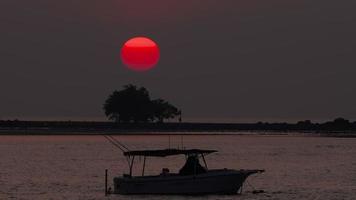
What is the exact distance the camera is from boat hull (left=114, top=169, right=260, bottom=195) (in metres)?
58.1

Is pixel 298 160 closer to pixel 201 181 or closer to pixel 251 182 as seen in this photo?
pixel 251 182

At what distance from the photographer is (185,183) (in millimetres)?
58094

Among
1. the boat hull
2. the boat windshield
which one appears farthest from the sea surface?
the boat windshield

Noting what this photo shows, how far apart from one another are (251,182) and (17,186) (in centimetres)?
1802

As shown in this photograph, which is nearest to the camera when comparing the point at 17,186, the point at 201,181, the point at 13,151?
the point at 201,181

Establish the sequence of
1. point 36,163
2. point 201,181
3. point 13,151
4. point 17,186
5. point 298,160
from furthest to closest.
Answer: point 13,151
point 298,160
point 36,163
point 17,186
point 201,181

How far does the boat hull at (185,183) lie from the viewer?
58.1 metres

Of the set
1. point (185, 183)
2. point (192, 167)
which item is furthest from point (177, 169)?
point (185, 183)

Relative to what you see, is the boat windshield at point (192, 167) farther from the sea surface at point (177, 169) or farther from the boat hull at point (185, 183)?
the sea surface at point (177, 169)

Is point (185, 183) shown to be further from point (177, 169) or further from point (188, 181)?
point (177, 169)

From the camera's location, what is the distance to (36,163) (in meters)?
96.4

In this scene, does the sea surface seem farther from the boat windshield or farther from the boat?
the boat windshield

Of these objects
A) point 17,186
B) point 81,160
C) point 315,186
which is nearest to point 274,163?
point 81,160

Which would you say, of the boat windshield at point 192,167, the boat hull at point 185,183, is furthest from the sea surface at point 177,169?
the boat windshield at point 192,167
